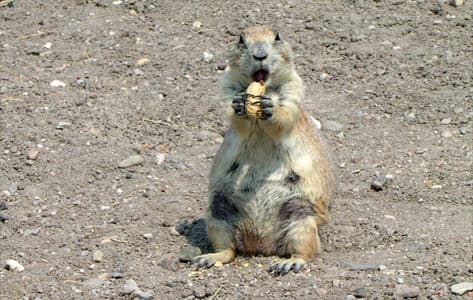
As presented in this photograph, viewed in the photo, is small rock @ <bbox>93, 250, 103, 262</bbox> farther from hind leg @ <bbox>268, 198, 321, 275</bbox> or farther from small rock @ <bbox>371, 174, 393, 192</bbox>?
small rock @ <bbox>371, 174, 393, 192</bbox>

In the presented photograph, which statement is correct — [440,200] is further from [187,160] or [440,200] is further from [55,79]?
[55,79]

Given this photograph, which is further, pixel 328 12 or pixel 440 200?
pixel 328 12

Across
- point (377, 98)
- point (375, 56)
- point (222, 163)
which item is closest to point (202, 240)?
point (222, 163)

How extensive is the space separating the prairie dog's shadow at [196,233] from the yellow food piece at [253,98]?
1049mm

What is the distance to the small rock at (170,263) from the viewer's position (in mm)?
6020

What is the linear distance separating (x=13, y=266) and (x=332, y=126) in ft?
9.96

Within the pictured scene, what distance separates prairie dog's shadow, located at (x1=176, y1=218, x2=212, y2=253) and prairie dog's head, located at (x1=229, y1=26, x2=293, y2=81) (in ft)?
3.97

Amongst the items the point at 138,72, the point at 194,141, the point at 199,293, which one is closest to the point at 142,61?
the point at 138,72

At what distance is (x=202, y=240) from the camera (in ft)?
21.3

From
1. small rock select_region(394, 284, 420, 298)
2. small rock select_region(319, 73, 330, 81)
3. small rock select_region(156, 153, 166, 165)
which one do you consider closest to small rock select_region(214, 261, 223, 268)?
small rock select_region(394, 284, 420, 298)

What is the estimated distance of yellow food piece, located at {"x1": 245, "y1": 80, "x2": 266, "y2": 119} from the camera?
5.83 m

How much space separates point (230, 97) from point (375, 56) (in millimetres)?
3192

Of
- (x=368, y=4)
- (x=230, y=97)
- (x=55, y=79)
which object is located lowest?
(x=55, y=79)

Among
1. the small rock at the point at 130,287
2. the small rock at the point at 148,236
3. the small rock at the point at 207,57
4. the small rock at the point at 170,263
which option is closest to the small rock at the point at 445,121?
the small rock at the point at 207,57
